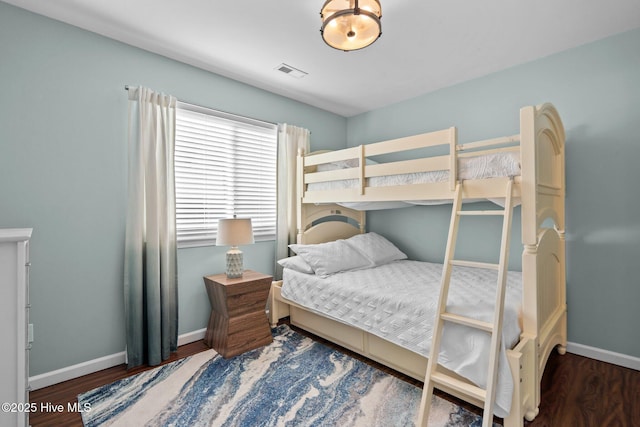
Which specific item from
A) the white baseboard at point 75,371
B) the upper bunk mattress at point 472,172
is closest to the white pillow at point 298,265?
the upper bunk mattress at point 472,172

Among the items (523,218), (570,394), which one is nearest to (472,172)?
(523,218)

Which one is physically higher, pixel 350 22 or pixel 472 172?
pixel 350 22

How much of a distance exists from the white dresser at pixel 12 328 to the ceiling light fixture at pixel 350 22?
1.73 m

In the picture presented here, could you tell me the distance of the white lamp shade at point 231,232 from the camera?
8.49 ft

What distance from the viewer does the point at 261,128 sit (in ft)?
10.8

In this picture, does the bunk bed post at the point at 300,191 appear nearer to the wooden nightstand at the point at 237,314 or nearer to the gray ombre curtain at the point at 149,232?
the wooden nightstand at the point at 237,314

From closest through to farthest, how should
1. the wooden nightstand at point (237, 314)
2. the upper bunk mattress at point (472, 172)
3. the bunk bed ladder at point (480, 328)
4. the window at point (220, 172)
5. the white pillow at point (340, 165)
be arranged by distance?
1. the bunk bed ladder at point (480, 328)
2. the upper bunk mattress at point (472, 172)
3. the wooden nightstand at point (237, 314)
4. the window at point (220, 172)
5. the white pillow at point (340, 165)

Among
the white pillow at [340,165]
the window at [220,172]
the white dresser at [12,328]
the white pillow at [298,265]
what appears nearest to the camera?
the white dresser at [12,328]

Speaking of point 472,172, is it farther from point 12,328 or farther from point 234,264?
point 12,328

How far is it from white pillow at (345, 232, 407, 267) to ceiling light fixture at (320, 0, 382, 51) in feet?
6.57

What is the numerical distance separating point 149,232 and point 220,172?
876mm

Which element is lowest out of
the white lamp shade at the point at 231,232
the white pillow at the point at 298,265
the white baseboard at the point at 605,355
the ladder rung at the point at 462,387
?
the white baseboard at the point at 605,355

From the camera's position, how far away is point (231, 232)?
2.60m

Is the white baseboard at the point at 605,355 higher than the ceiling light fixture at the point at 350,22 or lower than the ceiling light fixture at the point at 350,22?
lower
